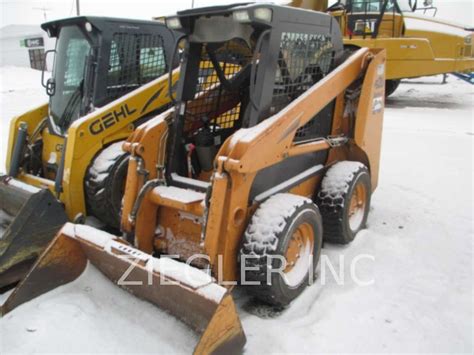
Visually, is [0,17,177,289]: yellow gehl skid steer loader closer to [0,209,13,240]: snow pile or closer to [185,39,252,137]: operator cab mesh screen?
[0,209,13,240]: snow pile

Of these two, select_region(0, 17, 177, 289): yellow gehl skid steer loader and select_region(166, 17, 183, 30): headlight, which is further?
select_region(0, 17, 177, 289): yellow gehl skid steer loader

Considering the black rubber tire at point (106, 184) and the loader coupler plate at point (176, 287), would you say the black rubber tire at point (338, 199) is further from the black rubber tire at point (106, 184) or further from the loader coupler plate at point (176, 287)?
the black rubber tire at point (106, 184)

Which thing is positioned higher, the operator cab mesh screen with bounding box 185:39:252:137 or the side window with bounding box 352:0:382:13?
the side window with bounding box 352:0:382:13

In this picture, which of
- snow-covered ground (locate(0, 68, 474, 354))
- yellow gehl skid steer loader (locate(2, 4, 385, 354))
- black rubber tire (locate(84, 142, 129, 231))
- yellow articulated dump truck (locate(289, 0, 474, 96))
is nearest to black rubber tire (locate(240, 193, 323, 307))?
yellow gehl skid steer loader (locate(2, 4, 385, 354))

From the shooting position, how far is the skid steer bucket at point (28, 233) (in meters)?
3.21

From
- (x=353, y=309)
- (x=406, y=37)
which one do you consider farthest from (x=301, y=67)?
(x=406, y=37)

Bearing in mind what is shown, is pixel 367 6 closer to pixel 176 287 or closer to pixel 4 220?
pixel 4 220

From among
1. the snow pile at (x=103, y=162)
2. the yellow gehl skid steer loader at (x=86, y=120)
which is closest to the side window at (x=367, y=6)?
the yellow gehl skid steer loader at (x=86, y=120)

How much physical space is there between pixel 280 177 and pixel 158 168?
0.95m

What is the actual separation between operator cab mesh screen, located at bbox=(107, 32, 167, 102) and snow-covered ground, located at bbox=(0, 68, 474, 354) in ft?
7.42

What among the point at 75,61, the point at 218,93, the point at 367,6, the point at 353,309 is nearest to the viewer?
the point at 353,309

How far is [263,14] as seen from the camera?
9.39 feet

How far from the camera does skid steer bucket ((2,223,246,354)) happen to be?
7.64ft

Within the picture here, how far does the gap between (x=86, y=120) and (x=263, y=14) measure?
81.3 inches
